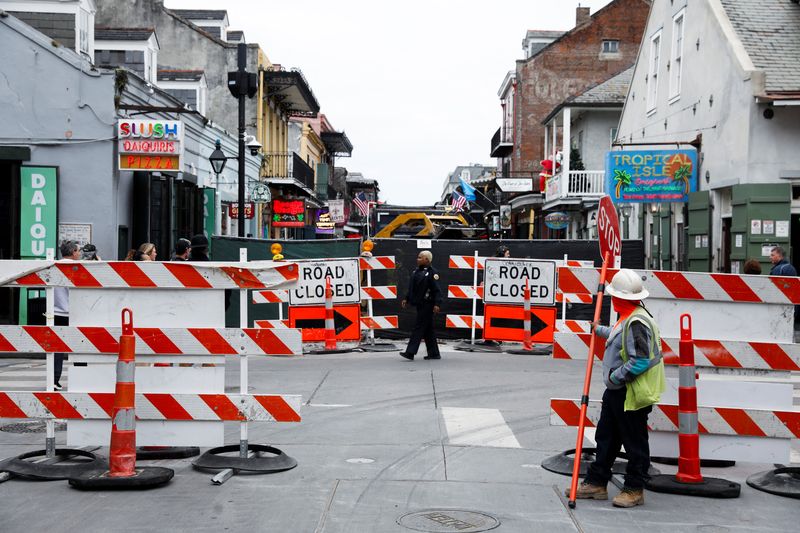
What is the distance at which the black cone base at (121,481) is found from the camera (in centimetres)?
751

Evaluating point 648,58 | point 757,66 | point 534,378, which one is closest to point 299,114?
point 648,58

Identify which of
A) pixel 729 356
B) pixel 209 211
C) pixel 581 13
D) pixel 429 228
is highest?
pixel 581 13

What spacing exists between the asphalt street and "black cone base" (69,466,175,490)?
85mm

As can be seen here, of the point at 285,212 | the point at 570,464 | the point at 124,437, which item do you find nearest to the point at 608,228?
the point at 570,464

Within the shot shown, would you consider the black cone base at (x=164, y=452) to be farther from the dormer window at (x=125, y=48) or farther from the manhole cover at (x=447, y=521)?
the dormer window at (x=125, y=48)

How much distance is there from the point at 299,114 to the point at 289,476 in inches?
1731

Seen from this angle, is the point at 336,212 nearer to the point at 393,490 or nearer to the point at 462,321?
the point at 462,321

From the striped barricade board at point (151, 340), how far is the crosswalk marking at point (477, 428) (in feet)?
8.15

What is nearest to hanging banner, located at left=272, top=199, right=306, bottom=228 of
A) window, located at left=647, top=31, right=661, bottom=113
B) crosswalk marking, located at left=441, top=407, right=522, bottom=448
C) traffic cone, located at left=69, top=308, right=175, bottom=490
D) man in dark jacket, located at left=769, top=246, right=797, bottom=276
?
window, located at left=647, top=31, right=661, bottom=113

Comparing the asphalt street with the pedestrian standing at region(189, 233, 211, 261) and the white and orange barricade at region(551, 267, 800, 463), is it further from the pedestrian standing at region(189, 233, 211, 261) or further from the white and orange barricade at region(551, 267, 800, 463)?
the pedestrian standing at region(189, 233, 211, 261)

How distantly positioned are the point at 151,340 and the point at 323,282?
10.4 metres

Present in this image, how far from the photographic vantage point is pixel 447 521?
6750 millimetres

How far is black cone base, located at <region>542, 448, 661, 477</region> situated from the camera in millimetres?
8281

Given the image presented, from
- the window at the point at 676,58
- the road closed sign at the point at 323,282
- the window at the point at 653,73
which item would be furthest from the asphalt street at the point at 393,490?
the window at the point at 653,73
